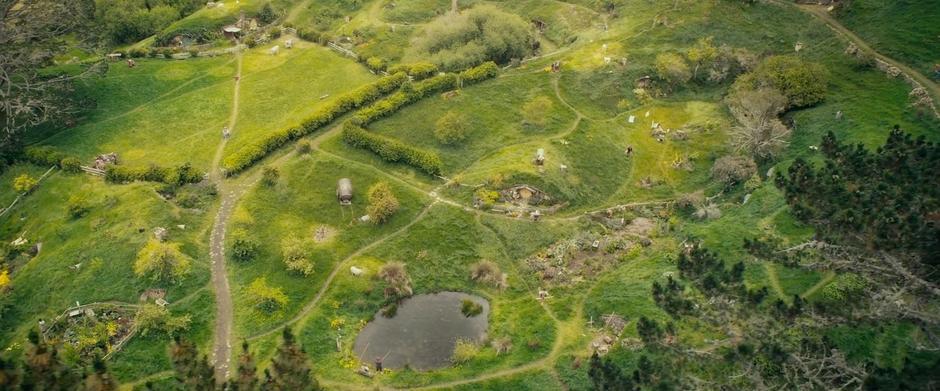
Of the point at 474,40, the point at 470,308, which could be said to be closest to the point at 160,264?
the point at 470,308

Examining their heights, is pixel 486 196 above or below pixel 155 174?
below

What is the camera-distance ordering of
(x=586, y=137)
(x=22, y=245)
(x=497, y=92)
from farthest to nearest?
(x=497, y=92), (x=586, y=137), (x=22, y=245)

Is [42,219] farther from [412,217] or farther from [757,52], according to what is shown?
[757,52]

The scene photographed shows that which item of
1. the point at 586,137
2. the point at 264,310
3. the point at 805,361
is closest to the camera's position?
the point at 805,361

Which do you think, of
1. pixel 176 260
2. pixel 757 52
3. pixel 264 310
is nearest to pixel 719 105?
pixel 757 52

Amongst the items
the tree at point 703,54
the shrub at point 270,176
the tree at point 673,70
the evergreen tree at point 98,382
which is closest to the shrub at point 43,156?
the shrub at point 270,176

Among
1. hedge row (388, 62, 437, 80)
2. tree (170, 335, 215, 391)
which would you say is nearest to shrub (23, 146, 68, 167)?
hedge row (388, 62, 437, 80)

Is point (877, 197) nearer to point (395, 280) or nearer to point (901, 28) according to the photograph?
point (395, 280)
